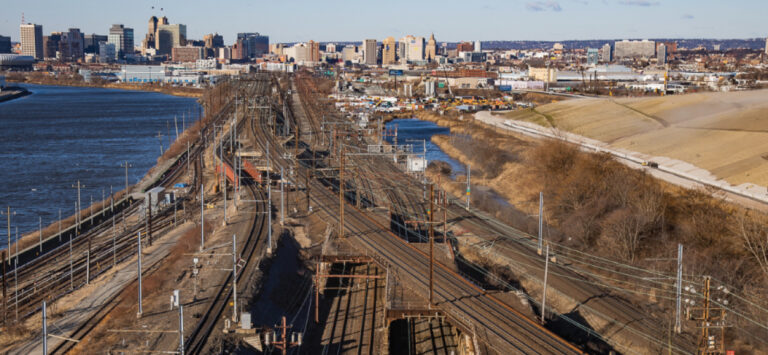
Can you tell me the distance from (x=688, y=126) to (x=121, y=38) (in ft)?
506

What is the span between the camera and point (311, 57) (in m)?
159

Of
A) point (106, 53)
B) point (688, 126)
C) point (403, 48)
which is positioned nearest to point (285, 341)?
point (688, 126)

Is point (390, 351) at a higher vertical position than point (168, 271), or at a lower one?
lower

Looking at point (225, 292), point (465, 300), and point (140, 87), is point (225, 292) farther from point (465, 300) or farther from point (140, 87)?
point (140, 87)

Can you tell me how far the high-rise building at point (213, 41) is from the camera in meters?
186

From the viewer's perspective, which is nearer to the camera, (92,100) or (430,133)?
(430,133)

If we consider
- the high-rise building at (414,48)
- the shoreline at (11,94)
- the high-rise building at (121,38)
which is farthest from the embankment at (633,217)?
the high-rise building at (121,38)

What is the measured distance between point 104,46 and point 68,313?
14196cm

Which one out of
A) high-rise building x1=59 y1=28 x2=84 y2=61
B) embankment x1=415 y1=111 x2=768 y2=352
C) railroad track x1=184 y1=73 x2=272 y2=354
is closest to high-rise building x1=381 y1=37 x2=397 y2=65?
high-rise building x1=59 y1=28 x2=84 y2=61

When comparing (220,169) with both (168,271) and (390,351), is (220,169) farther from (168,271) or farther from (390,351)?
(390,351)

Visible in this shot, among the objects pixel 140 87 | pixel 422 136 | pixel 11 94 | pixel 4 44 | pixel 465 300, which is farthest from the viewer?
pixel 4 44

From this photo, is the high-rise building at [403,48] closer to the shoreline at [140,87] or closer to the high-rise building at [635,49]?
the high-rise building at [635,49]

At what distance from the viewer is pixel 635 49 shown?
15988 cm

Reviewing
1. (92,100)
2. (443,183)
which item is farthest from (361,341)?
(92,100)
